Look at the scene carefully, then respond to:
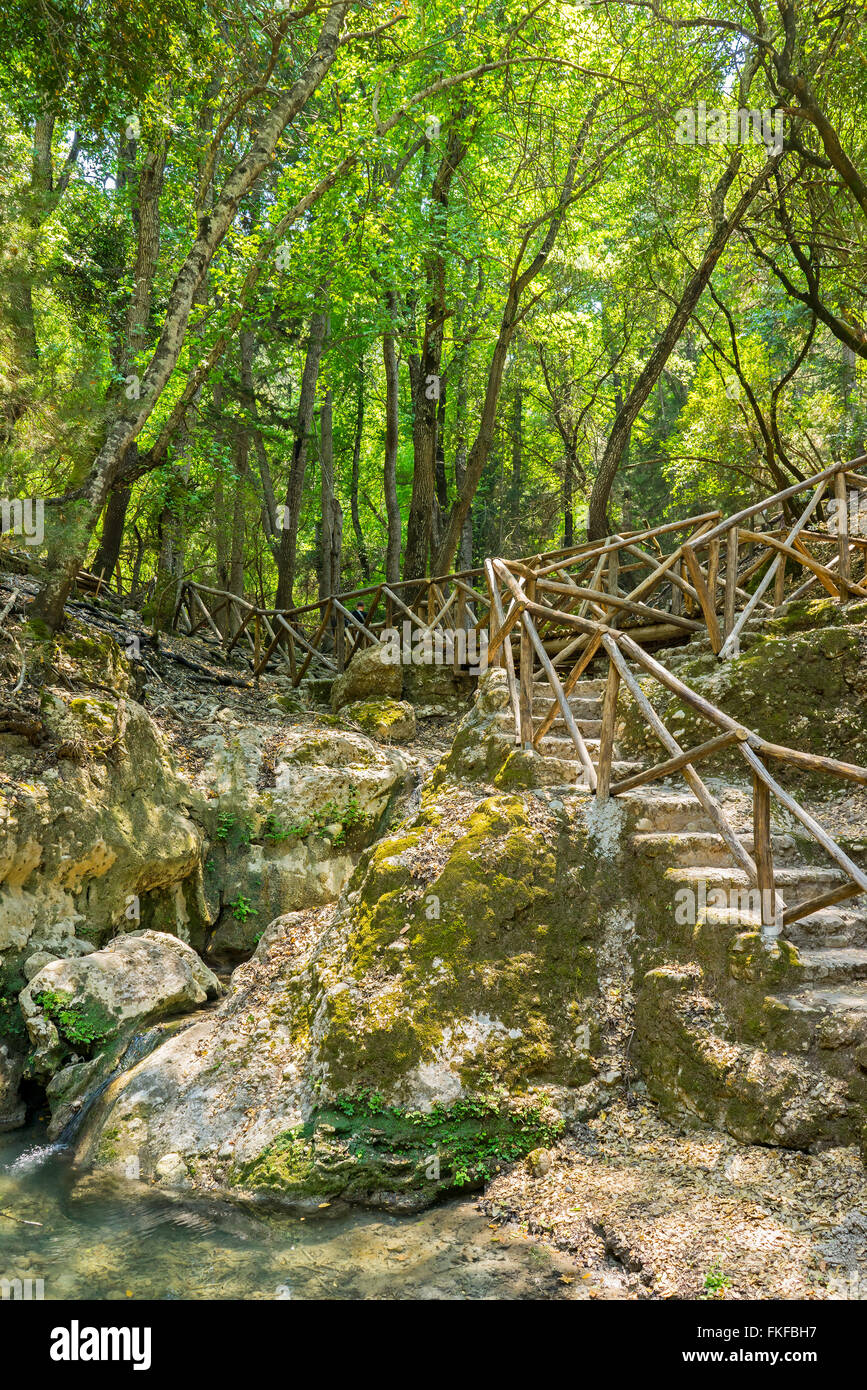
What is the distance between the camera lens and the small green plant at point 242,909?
7270mm

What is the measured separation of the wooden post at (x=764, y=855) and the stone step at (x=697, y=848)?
1.32 ft

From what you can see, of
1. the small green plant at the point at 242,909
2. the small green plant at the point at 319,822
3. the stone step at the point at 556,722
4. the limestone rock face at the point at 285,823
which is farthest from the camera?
the small green plant at the point at 319,822

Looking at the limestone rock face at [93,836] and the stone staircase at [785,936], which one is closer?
the stone staircase at [785,936]

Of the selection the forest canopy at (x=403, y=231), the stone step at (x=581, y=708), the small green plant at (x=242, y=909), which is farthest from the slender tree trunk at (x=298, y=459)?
Result: the stone step at (x=581, y=708)

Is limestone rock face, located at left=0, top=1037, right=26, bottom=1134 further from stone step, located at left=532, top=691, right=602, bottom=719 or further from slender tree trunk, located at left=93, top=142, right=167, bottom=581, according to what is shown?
slender tree trunk, located at left=93, top=142, right=167, bottom=581

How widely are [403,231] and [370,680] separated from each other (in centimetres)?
566

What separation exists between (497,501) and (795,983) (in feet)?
63.0

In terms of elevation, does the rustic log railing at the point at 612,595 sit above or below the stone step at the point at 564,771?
above

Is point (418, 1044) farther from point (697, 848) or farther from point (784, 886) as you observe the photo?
point (784, 886)

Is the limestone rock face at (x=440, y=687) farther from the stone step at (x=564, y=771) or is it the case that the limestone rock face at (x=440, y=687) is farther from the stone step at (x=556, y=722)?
the stone step at (x=564, y=771)

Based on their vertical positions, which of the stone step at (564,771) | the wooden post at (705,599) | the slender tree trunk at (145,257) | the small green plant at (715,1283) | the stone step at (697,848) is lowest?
the small green plant at (715,1283)
